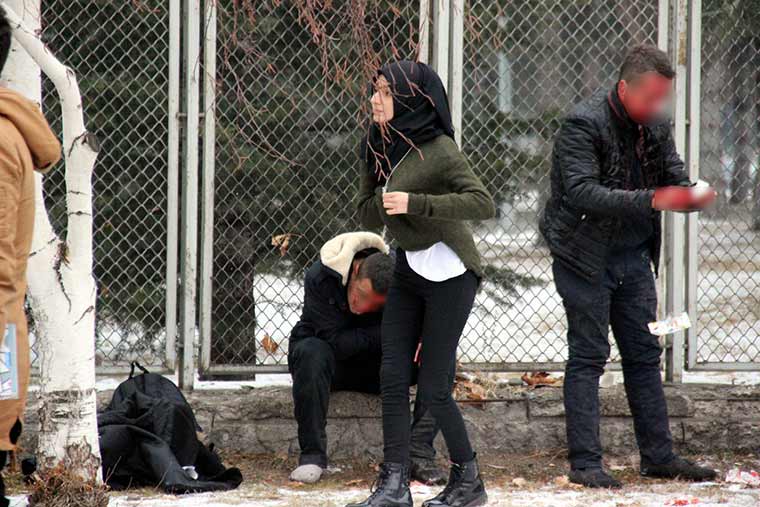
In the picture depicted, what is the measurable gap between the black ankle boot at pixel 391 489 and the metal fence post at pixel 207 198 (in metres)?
1.53

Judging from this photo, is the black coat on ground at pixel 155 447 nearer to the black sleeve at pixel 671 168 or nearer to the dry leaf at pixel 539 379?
the dry leaf at pixel 539 379

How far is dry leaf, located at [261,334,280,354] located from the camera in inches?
231

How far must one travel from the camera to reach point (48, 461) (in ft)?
14.5

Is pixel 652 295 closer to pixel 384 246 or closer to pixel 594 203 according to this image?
pixel 594 203

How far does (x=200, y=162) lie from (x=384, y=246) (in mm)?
1033

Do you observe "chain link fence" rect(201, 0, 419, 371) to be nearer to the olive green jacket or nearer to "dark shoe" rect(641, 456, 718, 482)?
the olive green jacket

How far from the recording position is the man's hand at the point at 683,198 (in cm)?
459

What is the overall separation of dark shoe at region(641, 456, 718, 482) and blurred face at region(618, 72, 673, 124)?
1557 mm

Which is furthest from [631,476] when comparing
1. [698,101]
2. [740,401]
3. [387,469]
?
[698,101]

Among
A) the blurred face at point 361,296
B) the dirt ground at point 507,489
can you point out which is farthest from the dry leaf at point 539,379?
the blurred face at point 361,296

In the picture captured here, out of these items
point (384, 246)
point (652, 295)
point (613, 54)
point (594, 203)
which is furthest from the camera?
point (613, 54)

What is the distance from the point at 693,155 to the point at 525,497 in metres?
2.02

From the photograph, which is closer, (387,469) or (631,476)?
(387,469)

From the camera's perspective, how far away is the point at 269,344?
5859 mm
